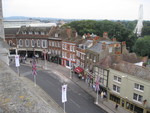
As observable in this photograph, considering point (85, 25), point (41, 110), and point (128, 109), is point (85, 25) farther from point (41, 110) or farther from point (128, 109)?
point (41, 110)

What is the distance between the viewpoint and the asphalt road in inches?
1002

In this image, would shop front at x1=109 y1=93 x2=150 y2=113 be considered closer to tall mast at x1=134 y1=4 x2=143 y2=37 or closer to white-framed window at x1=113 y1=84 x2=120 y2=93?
white-framed window at x1=113 y1=84 x2=120 y2=93

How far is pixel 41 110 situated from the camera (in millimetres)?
5371

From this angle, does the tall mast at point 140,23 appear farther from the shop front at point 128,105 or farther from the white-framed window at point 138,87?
the white-framed window at point 138,87

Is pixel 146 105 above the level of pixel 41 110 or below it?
below

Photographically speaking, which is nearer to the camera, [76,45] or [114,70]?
[114,70]

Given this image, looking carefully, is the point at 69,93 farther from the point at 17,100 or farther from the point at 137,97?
the point at 17,100

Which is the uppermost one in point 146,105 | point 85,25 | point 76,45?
point 85,25

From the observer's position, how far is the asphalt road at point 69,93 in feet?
83.5

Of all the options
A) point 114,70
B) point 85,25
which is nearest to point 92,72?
point 114,70

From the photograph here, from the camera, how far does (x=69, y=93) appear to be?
30.5 meters

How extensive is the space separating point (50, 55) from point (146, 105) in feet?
115

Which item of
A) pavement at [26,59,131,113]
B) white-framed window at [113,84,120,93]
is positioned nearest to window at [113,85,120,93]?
white-framed window at [113,84,120,93]

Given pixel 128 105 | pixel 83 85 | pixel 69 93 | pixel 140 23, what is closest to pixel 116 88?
pixel 128 105
